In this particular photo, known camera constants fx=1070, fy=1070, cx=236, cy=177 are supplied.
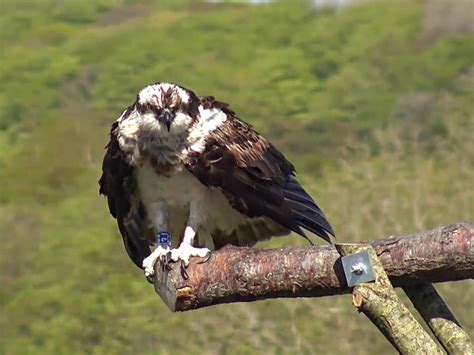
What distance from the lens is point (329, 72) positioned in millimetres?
43750

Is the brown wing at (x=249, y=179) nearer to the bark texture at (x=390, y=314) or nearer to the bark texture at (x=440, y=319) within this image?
the bark texture at (x=440, y=319)

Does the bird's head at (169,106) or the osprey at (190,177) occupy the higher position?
the bird's head at (169,106)

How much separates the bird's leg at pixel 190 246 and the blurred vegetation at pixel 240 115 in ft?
21.0

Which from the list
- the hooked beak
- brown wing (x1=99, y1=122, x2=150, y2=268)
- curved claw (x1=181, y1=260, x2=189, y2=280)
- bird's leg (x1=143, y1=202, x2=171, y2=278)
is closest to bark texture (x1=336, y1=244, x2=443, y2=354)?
curved claw (x1=181, y1=260, x2=189, y2=280)

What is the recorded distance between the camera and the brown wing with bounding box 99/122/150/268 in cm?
689

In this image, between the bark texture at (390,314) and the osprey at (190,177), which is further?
the osprey at (190,177)

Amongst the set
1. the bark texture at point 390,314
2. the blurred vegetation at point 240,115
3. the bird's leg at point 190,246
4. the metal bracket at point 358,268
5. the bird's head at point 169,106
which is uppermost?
the blurred vegetation at point 240,115

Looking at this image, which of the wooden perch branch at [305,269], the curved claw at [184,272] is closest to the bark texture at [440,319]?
the wooden perch branch at [305,269]

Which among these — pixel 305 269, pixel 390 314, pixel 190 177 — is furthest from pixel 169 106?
pixel 390 314

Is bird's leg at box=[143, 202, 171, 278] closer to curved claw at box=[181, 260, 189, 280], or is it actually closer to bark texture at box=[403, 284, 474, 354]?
curved claw at box=[181, 260, 189, 280]

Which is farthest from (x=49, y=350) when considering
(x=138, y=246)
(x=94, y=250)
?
(x=138, y=246)

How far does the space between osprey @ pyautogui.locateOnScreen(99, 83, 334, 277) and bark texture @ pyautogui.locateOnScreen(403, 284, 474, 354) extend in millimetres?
1981

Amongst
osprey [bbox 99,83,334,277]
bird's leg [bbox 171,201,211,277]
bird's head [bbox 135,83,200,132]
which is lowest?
bird's leg [bbox 171,201,211,277]

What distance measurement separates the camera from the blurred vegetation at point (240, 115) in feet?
59.4
